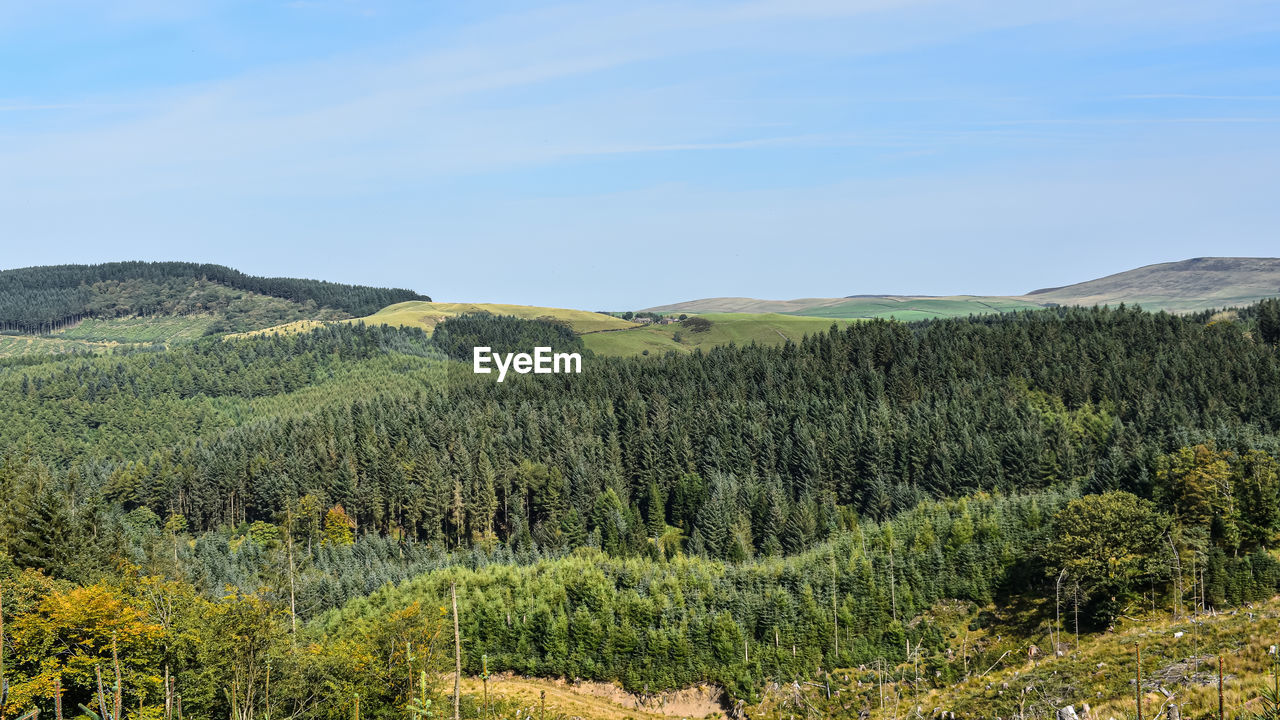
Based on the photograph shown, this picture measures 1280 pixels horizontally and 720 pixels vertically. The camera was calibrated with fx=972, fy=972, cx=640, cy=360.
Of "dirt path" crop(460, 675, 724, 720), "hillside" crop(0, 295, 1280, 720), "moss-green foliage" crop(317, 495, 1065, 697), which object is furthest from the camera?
"moss-green foliage" crop(317, 495, 1065, 697)

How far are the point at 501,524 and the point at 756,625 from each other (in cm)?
7585

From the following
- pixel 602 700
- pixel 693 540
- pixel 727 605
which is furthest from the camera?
pixel 693 540

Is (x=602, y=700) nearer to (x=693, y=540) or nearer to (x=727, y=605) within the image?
(x=727, y=605)

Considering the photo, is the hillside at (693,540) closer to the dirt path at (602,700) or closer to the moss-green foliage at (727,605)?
the moss-green foliage at (727,605)

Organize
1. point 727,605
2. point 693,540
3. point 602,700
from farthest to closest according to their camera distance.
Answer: point 693,540
point 727,605
point 602,700

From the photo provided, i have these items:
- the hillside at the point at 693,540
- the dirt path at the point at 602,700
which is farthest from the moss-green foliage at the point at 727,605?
the dirt path at the point at 602,700

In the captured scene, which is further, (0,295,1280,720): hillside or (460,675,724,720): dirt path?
(460,675,724,720): dirt path

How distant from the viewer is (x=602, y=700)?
332 ft

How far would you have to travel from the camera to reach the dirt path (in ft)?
317

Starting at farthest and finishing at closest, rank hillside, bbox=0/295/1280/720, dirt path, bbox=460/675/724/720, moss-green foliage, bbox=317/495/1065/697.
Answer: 1. moss-green foliage, bbox=317/495/1065/697
2. dirt path, bbox=460/675/724/720
3. hillside, bbox=0/295/1280/720

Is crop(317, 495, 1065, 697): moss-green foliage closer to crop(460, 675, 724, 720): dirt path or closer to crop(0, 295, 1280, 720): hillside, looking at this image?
crop(0, 295, 1280, 720): hillside

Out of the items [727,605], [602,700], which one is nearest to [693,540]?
[727,605]

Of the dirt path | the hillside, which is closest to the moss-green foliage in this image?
the hillside

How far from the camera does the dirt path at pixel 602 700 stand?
96.5 m
